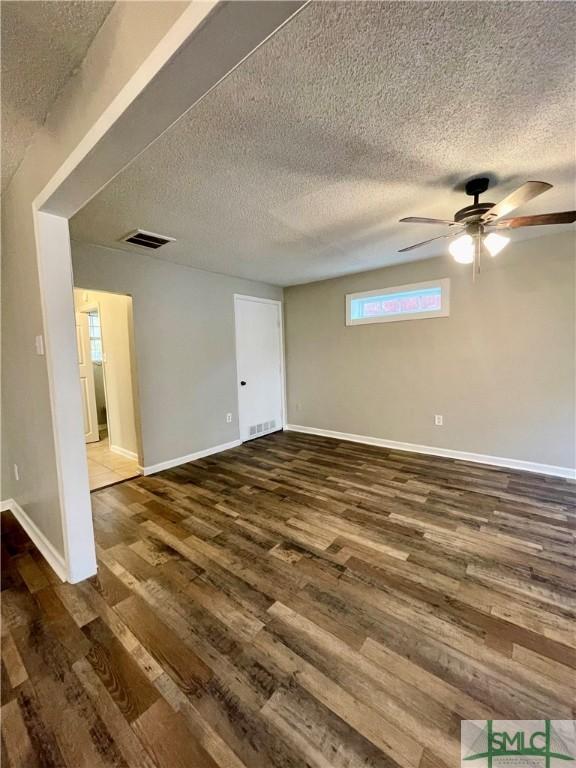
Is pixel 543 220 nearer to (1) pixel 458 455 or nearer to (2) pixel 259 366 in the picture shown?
(1) pixel 458 455

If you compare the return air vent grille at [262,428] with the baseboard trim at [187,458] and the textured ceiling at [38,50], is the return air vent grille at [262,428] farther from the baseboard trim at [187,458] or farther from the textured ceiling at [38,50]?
the textured ceiling at [38,50]

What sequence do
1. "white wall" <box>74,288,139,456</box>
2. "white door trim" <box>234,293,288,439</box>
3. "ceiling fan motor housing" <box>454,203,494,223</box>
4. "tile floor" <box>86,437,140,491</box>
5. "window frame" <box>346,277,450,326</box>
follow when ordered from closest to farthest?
"ceiling fan motor housing" <box>454,203,494,223</box>
"tile floor" <box>86,437,140,491</box>
"window frame" <box>346,277,450,326</box>
"white wall" <box>74,288,139,456</box>
"white door trim" <box>234,293,288,439</box>

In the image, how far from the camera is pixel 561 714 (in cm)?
113

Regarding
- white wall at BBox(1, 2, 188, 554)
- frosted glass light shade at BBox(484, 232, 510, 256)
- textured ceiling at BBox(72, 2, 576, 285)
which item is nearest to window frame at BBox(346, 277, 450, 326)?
textured ceiling at BBox(72, 2, 576, 285)

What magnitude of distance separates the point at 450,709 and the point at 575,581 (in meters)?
1.20

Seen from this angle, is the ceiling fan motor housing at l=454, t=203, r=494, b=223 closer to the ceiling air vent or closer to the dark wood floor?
the dark wood floor

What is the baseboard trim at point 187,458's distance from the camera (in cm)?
348

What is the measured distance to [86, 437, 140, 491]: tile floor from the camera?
335 cm

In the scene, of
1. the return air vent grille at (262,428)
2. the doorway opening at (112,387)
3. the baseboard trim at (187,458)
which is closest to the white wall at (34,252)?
the doorway opening at (112,387)

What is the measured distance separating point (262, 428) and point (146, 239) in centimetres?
305

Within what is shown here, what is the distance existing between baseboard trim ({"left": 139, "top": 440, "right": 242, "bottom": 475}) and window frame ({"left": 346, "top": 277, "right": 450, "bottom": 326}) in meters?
2.43

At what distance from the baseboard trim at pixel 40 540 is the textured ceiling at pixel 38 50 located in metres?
2.41

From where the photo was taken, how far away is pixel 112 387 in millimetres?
4242

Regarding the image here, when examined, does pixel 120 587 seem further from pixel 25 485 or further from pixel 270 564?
pixel 25 485
